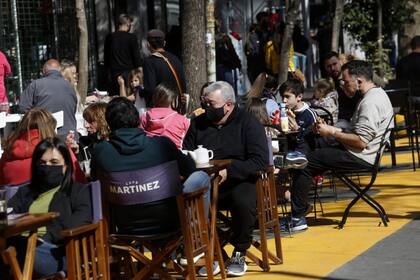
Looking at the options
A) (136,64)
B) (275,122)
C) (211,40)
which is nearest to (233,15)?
(136,64)

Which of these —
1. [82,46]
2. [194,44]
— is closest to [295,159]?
[194,44]

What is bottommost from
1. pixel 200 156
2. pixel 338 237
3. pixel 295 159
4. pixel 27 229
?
pixel 338 237

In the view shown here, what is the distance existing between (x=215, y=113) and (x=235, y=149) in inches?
13.5

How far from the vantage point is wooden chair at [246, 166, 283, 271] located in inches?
369

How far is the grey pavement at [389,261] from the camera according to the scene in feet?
28.9

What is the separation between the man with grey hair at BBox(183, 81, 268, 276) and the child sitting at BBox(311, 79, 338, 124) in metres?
4.85

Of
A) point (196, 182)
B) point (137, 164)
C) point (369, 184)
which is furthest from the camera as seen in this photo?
point (369, 184)

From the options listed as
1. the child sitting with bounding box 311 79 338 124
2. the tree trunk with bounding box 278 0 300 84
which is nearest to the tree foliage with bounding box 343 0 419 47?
the tree trunk with bounding box 278 0 300 84

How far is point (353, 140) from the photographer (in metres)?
10.8

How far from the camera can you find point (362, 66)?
11086mm

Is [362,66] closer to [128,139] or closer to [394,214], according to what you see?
[394,214]

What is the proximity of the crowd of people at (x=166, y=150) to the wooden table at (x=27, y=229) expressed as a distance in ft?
1.38

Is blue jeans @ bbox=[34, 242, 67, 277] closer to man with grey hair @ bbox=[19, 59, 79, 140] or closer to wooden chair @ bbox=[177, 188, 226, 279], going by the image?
wooden chair @ bbox=[177, 188, 226, 279]

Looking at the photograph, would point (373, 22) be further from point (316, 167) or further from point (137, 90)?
point (316, 167)
